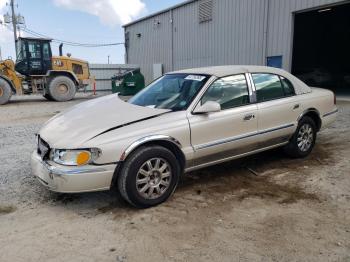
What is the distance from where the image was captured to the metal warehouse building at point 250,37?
14.1 meters

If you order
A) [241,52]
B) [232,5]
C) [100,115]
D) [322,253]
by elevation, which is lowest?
[322,253]

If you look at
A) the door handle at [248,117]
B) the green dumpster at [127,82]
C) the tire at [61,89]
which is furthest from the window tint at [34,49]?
the door handle at [248,117]

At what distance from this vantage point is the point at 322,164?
5.21 metres

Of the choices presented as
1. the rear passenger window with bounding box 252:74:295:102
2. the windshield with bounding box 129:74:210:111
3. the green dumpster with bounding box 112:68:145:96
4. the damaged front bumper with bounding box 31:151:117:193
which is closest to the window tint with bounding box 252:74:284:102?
the rear passenger window with bounding box 252:74:295:102

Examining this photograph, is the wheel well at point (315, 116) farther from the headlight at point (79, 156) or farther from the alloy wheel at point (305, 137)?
the headlight at point (79, 156)

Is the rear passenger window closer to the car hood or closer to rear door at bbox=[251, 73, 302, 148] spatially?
rear door at bbox=[251, 73, 302, 148]

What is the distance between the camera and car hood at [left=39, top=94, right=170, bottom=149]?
11.9 feet

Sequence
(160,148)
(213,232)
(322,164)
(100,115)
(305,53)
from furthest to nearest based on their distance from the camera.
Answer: (305,53), (322,164), (100,115), (160,148), (213,232)

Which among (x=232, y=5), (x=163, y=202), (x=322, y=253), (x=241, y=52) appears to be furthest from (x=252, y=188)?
(x=232, y=5)

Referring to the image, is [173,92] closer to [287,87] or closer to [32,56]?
[287,87]

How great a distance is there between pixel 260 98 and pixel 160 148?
1.82 metres

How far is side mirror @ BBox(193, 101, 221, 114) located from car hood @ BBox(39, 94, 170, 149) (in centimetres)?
39

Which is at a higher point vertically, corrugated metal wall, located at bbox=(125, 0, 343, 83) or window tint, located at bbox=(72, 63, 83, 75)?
corrugated metal wall, located at bbox=(125, 0, 343, 83)

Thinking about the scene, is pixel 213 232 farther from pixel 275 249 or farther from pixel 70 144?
pixel 70 144
